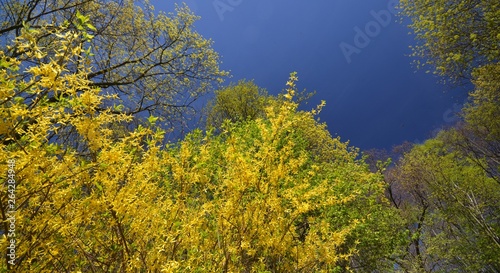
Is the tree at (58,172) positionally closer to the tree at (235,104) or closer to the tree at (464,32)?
the tree at (464,32)

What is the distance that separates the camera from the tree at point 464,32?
805 centimetres

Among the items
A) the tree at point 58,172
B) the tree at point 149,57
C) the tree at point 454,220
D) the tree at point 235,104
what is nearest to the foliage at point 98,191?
the tree at point 58,172

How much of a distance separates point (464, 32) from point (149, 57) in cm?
885

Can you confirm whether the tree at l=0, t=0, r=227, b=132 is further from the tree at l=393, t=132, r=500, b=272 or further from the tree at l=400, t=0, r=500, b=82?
the tree at l=393, t=132, r=500, b=272

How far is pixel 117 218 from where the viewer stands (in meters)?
2.45

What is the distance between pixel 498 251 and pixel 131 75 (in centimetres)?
1512

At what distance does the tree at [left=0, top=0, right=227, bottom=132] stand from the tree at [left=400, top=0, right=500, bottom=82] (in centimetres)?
649

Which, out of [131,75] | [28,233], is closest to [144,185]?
[28,233]

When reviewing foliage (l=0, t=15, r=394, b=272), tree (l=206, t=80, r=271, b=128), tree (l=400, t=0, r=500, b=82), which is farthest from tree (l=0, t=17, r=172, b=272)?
tree (l=206, t=80, r=271, b=128)

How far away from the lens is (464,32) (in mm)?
8633

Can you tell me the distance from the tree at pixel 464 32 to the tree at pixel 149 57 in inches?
256

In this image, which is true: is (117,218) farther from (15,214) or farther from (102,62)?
(102,62)

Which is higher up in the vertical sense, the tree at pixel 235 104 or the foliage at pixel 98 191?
the tree at pixel 235 104

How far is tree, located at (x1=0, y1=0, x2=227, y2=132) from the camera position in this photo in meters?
8.04
